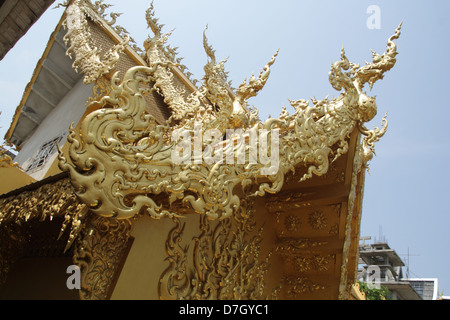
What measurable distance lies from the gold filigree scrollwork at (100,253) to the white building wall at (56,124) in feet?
8.96

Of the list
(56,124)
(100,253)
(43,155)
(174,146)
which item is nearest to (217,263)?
(100,253)

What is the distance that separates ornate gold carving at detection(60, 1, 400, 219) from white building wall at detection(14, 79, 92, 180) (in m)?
2.77

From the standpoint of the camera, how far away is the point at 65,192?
268 cm

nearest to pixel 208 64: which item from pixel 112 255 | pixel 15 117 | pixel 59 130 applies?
pixel 112 255

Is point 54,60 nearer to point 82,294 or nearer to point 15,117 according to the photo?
point 15,117

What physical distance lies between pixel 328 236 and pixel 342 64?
1.73 meters

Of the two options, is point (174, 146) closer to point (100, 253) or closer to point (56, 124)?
point (100, 253)

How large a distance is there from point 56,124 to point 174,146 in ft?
14.5

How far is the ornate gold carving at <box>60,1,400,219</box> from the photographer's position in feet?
6.48

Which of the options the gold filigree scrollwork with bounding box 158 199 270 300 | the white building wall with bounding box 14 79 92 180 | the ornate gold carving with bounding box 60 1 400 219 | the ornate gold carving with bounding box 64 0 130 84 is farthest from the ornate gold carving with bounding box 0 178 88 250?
the ornate gold carving with bounding box 64 0 130 84

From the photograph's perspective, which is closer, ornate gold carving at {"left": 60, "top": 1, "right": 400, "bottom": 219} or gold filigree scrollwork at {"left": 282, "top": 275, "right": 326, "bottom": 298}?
ornate gold carving at {"left": 60, "top": 1, "right": 400, "bottom": 219}

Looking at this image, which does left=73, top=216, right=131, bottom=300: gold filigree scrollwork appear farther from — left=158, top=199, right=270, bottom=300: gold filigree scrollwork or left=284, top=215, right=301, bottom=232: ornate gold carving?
left=284, top=215, right=301, bottom=232: ornate gold carving

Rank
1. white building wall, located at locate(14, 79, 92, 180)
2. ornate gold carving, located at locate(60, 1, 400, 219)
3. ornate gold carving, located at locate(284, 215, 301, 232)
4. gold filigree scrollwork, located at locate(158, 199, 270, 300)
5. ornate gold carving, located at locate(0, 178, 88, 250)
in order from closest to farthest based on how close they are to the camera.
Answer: ornate gold carving, located at locate(60, 1, 400, 219), ornate gold carving, located at locate(0, 178, 88, 250), gold filigree scrollwork, located at locate(158, 199, 270, 300), ornate gold carving, located at locate(284, 215, 301, 232), white building wall, located at locate(14, 79, 92, 180)

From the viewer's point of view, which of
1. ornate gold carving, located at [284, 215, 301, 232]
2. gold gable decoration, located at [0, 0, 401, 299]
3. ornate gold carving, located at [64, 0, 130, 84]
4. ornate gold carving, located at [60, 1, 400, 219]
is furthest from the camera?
ornate gold carving, located at [64, 0, 130, 84]
